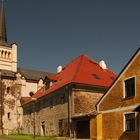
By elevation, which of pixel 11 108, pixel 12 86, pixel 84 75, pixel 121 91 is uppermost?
pixel 12 86

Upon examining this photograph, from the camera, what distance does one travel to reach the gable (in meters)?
24.1

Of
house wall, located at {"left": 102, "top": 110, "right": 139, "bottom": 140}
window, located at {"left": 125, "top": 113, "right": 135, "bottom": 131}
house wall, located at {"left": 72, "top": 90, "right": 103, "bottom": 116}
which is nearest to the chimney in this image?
house wall, located at {"left": 72, "top": 90, "right": 103, "bottom": 116}

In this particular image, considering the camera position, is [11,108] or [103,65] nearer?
[103,65]

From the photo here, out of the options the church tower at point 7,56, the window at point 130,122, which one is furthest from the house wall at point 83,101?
the church tower at point 7,56

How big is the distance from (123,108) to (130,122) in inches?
53.8

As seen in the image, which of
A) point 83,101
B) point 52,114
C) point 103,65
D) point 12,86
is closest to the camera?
point 83,101

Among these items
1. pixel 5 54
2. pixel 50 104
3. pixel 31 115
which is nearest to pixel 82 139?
pixel 50 104

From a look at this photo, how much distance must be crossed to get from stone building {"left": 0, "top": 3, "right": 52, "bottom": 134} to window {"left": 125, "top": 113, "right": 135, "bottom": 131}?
36.7 m

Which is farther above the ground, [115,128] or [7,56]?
[7,56]

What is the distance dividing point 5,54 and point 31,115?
1892 cm

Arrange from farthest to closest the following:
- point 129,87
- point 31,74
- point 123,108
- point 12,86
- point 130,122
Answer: point 31,74, point 12,86, point 123,108, point 129,87, point 130,122

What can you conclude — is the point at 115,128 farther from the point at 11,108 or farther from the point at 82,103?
the point at 11,108

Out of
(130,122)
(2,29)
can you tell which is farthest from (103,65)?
(2,29)

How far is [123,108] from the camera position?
82.9ft
